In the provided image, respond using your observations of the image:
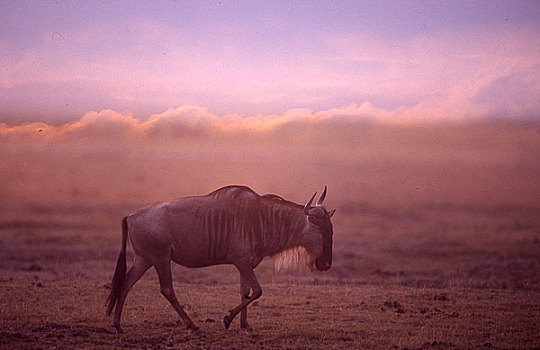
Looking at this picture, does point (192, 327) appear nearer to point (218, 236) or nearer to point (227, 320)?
point (227, 320)

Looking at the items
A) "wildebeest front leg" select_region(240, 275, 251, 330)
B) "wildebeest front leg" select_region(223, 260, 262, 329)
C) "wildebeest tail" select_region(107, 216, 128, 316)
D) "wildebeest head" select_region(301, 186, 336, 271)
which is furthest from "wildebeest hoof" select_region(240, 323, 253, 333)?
"wildebeest tail" select_region(107, 216, 128, 316)

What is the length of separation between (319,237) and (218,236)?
5.46ft

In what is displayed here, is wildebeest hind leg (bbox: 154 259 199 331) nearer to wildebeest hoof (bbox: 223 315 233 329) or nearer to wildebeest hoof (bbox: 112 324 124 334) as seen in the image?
wildebeest hoof (bbox: 223 315 233 329)

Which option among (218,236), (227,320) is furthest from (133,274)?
(227,320)

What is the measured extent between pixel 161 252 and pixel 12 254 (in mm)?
14537

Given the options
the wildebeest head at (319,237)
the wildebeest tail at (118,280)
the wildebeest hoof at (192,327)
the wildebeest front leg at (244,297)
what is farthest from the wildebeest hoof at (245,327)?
the wildebeest tail at (118,280)

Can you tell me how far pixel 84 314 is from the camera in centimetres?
1039

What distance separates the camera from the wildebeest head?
31.9ft

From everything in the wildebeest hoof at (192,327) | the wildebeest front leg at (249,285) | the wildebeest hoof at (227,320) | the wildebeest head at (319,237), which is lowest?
the wildebeest hoof at (192,327)

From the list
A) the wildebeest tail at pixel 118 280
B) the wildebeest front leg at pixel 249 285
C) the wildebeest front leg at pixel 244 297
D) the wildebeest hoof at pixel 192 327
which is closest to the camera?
the wildebeest front leg at pixel 249 285

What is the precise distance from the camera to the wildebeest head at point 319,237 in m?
9.73

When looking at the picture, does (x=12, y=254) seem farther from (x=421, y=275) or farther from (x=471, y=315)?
(x=471, y=315)

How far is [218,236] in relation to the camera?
31.0 feet

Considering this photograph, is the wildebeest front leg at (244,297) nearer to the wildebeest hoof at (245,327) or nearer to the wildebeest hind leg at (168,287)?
the wildebeest hoof at (245,327)
